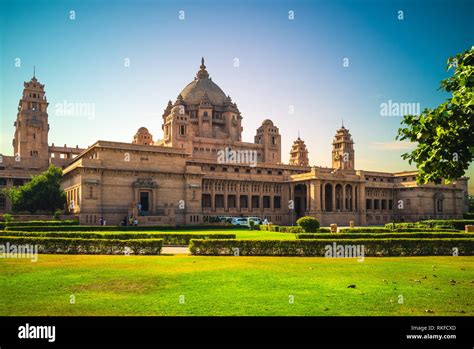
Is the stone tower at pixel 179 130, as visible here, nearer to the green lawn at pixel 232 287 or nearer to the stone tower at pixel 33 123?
the stone tower at pixel 33 123

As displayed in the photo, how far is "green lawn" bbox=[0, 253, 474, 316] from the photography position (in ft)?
39.1

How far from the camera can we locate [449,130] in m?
15.5

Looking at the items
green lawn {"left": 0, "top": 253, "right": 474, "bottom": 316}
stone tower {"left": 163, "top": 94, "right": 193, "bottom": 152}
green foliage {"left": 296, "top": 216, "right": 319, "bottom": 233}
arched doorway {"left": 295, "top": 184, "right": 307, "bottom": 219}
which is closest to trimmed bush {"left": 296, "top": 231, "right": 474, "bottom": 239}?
green lawn {"left": 0, "top": 253, "right": 474, "bottom": 316}

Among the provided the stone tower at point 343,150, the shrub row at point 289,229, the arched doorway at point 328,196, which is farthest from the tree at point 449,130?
the stone tower at point 343,150

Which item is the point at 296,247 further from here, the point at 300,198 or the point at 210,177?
the point at 300,198

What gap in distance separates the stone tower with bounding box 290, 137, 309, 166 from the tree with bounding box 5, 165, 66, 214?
63.2m

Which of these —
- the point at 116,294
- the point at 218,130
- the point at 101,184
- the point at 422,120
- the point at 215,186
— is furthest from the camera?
the point at 218,130

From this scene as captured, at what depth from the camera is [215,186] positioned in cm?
7188

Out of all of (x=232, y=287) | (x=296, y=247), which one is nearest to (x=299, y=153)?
(x=296, y=247)

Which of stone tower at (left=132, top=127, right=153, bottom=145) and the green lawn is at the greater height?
stone tower at (left=132, top=127, right=153, bottom=145)

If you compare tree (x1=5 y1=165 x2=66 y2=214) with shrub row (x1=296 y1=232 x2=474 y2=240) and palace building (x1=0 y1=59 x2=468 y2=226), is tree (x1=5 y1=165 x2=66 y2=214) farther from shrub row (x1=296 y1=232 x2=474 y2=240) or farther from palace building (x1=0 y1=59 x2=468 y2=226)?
shrub row (x1=296 y1=232 x2=474 y2=240)
